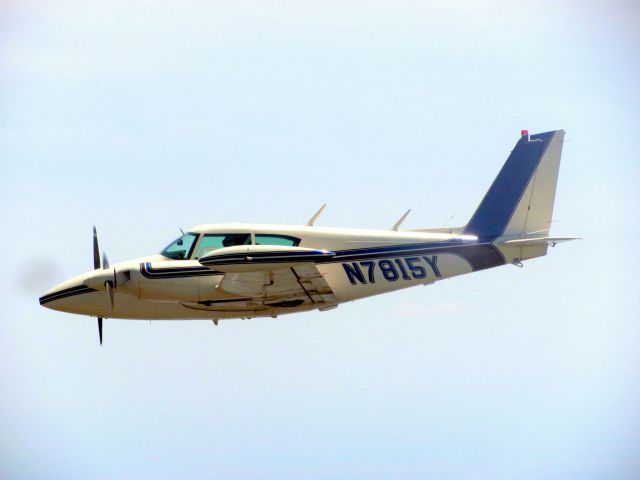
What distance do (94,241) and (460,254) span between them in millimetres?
9850

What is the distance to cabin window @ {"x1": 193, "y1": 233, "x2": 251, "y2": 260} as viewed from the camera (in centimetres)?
2398

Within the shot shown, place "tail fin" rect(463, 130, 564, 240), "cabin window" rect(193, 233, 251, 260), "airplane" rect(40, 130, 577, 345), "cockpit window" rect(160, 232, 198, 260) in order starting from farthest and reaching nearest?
"tail fin" rect(463, 130, 564, 240) → "cockpit window" rect(160, 232, 198, 260) → "airplane" rect(40, 130, 577, 345) → "cabin window" rect(193, 233, 251, 260)

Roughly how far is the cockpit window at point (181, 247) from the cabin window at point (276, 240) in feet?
5.60

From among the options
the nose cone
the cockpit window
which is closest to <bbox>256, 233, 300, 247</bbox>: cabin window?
the cockpit window

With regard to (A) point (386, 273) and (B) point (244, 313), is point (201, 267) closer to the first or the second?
(B) point (244, 313)

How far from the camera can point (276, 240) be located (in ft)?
79.4

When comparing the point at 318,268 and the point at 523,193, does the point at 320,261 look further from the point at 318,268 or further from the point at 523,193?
the point at 523,193

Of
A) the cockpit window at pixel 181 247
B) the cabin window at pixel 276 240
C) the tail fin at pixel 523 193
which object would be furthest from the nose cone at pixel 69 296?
the tail fin at pixel 523 193

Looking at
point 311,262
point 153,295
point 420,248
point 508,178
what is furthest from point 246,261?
point 508,178

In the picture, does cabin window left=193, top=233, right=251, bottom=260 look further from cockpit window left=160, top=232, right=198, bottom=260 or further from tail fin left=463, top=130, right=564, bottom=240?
tail fin left=463, top=130, right=564, bottom=240

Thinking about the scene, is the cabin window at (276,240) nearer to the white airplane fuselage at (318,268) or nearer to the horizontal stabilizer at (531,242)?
the white airplane fuselage at (318,268)

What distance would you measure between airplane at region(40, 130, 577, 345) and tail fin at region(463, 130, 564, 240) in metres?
0.03

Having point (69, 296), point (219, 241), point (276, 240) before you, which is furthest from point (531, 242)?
point (69, 296)

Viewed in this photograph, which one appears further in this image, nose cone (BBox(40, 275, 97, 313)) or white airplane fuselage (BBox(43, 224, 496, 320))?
nose cone (BBox(40, 275, 97, 313))
